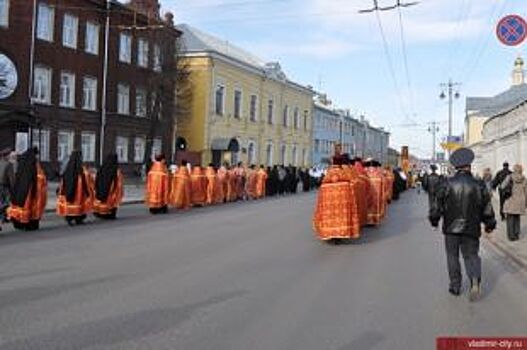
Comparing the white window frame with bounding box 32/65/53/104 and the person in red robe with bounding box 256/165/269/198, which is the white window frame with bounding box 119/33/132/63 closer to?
the white window frame with bounding box 32/65/53/104

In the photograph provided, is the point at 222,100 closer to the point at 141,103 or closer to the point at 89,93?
the point at 141,103

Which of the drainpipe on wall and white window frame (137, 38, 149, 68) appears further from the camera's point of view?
white window frame (137, 38, 149, 68)

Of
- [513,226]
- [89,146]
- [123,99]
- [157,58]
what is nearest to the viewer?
[513,226]

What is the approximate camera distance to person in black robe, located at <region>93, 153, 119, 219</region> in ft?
66.9

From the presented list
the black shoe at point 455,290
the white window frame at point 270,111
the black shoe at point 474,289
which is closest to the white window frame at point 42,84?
the black shoe at point 455,290

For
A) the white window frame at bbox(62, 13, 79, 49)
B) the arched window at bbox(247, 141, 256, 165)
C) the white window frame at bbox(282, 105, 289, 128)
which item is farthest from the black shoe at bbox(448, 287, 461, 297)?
the white window frame at bbox(282, 105, 289, 128)

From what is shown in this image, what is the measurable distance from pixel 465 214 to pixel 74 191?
11.3 metres

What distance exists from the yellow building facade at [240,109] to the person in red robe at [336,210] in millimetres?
37938

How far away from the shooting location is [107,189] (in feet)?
67.5

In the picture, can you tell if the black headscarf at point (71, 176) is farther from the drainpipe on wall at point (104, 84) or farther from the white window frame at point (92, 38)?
the drainpipe on wall at point (104, 84)

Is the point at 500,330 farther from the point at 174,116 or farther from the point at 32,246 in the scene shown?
the point at 174,116

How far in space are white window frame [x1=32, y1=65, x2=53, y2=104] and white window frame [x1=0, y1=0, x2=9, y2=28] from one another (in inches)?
116

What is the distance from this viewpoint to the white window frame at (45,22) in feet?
129

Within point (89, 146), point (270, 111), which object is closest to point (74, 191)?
point (89, 146)
